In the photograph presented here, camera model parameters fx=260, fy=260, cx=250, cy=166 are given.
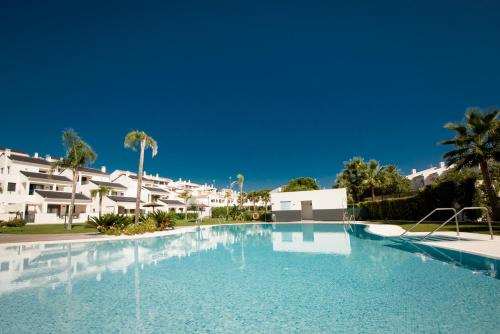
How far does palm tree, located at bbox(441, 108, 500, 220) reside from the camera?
18.1m

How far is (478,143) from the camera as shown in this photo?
18609 millimetres

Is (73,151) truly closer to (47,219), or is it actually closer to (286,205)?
(47,219)

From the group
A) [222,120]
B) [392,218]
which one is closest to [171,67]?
[222,120]

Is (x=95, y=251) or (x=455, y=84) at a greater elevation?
(x=455, y=84)

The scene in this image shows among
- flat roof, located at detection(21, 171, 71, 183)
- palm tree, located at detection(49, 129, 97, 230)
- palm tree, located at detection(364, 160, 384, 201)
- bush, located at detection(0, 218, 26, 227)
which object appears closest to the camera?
bush, located at detection(0, 218, 26, 227)

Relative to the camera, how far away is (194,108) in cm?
4391

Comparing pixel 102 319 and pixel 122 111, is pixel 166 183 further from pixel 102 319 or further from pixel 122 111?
pixel 102 319

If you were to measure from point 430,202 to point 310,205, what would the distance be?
673 inches

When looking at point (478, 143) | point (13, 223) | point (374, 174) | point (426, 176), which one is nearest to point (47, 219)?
point (13, 223)

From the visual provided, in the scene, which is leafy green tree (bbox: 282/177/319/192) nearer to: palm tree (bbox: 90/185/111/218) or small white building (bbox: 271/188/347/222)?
small white building (bbox: 271/188/347/222)

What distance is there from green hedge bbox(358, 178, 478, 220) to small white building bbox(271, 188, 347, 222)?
456 cm

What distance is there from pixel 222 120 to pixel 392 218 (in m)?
33.6

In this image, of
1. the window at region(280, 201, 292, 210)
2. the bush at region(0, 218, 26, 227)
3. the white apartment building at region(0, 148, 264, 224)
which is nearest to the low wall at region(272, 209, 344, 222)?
the window at region(280, 201, 292, 210)

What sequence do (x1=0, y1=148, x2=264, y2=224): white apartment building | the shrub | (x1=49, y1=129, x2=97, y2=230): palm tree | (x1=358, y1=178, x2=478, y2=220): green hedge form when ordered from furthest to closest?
(x1=0, y1=148, x2=264, y2=224): white apartment building → (x1=49, y1=129, x2=97, y2=230): palm tree → (x1=358, y1=178, x2=478, y2=220): green hedge → the shrub
